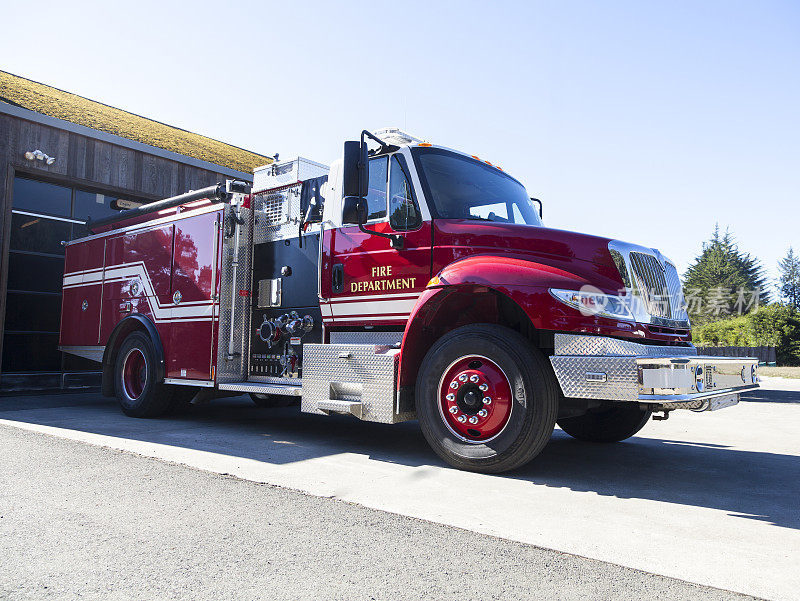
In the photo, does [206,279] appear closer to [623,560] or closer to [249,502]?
A: [249,502]

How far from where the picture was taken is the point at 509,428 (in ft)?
14.9

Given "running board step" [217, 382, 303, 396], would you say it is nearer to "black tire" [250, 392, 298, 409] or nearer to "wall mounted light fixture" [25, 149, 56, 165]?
"black tire" [250, 392, 298, 409]

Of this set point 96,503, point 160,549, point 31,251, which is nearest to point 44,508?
point 96,503

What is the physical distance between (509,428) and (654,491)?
3.55ft

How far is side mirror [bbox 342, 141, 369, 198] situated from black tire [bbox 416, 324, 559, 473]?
1436 millimetres

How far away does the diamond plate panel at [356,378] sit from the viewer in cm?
521

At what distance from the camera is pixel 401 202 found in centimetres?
551

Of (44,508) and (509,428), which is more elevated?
(509,428)

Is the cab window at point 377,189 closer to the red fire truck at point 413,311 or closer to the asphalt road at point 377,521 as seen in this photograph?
the red fire truck at point 413,311

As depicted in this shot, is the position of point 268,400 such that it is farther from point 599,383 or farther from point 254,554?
point 254,554

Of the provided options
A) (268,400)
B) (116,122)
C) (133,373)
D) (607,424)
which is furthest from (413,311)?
(116,122)

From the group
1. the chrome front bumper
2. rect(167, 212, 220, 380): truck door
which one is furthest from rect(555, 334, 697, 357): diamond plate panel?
rect(167, 212, 220, 380): truck door

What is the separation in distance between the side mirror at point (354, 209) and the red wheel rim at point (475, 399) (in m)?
1.50

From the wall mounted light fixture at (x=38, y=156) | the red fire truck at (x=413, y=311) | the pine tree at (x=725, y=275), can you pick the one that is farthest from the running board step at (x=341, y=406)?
the pine tree at (x=725, y=275)
